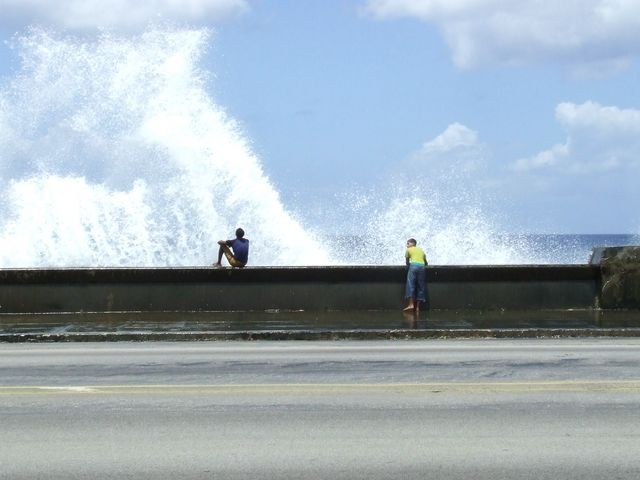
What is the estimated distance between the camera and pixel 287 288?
18.5 metres

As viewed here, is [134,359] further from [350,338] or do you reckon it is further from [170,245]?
[170,245]

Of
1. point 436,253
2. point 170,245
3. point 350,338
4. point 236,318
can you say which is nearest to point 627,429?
point 350,338

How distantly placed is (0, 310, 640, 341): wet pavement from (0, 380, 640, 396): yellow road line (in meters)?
5.13

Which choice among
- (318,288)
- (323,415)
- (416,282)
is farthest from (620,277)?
(323,415)

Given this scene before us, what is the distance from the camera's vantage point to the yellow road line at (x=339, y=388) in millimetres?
9664

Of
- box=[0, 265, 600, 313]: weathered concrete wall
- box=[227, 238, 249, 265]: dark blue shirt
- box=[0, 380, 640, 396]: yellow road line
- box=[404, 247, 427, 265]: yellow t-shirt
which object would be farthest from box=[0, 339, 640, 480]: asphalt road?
box=[227, 238, 249, 265]: dark blue shirt

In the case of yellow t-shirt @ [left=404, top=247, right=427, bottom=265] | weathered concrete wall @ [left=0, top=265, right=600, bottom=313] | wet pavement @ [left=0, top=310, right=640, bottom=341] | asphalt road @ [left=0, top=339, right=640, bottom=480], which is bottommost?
asphalt road @ [left=0, top=339, right=640, bottom=480]

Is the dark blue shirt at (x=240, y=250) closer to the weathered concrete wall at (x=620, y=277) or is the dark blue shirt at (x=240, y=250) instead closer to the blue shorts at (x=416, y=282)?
the blue shorts at (x=416, y=282)

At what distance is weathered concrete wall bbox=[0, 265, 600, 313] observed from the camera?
18.4m

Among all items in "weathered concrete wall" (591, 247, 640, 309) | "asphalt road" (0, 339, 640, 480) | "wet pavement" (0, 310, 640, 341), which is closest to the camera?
"asphalt road" (0, 339, 640, 480)

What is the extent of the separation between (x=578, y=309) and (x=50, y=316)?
894 centimetres

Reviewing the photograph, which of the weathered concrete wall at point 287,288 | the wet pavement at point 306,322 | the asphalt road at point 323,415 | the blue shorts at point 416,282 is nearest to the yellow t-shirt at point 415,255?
the blue shorts at point 416,282

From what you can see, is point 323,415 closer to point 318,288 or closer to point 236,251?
point 318,288

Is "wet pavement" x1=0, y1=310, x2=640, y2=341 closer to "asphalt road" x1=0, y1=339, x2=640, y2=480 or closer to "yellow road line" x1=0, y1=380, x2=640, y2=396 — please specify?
"asphalt road" x1=0, y1=339, x2=640, y2=480
